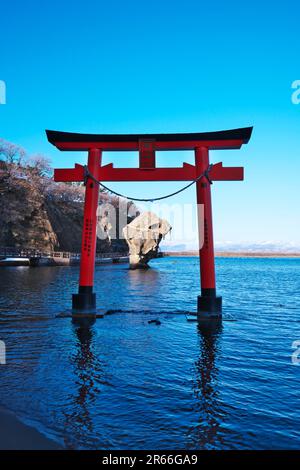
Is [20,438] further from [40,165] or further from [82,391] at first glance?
[40,165]

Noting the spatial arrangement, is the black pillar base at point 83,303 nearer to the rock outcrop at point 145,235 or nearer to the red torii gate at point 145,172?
the red torii gate at point 145,172

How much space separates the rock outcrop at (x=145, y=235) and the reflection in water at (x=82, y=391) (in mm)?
39304

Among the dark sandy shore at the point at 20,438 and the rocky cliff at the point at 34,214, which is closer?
the dark sandy shore at the point at 20,438

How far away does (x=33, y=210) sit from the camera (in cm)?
4947

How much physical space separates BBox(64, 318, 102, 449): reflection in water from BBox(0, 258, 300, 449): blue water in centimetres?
1

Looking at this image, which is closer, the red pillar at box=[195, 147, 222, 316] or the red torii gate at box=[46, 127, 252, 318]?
the red pillar at box=[195, 147, 222, 316]

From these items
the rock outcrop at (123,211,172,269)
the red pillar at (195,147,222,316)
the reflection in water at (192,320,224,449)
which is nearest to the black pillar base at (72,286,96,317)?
the red pillar at (195,147,222,316)

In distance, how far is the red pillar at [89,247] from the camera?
10.7 m

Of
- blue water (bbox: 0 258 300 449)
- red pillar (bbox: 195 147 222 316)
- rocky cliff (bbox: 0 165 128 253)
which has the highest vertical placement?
rocky cliff (bbox: 0 165 128 253)

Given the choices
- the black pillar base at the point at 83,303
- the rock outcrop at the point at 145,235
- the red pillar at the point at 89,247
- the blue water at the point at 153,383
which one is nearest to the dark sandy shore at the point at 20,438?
the blue water at the point at 153,383

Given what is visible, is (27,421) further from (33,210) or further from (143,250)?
(33,210)

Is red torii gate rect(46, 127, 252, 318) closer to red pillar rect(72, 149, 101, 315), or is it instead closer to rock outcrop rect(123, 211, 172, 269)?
red pillar rect(72, 149, 101, 315)

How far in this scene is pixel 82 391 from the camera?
5121 millimetres

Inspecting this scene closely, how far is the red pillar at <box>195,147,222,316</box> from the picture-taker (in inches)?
409
